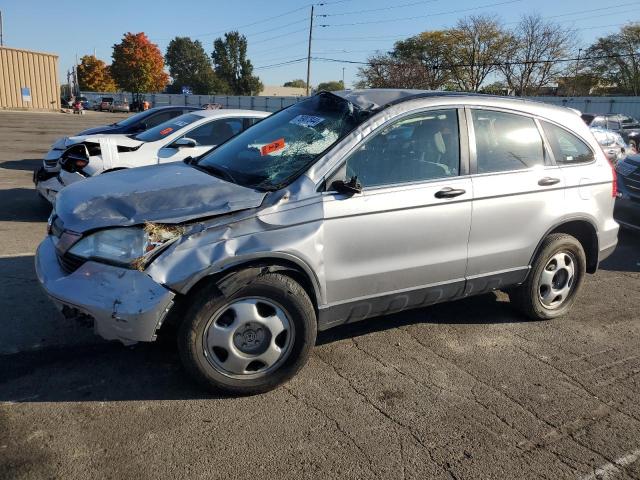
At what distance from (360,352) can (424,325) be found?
2.64ft

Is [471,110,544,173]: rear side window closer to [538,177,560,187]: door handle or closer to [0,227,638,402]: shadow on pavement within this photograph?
[538,177,560,187]: door handle

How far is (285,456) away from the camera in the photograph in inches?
108

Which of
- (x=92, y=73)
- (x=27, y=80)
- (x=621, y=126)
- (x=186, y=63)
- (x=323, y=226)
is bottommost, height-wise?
(x=323, y=226)

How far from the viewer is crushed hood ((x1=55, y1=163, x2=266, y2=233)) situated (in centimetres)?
309

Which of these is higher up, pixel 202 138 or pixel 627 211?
pixel 202 138

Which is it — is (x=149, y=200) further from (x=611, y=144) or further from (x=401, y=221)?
(x=611, y=144)

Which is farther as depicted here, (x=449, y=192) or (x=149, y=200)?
(x=449, y=192)

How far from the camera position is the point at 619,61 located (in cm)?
6025

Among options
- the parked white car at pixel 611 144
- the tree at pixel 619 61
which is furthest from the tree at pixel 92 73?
the parked white car at pixel 611 144

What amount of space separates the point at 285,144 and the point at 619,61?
68.4m

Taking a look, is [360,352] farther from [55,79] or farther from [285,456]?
[55,79]

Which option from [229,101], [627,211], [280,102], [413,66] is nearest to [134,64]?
[229,101]

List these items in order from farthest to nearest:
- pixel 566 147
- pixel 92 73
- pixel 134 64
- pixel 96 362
Answer: pixel 92 73, pixel 134 64, pixel 566 147, pixel 96 362

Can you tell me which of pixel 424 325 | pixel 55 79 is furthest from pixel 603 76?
pixel 424 325
